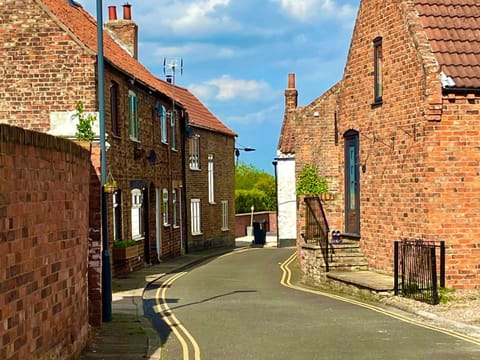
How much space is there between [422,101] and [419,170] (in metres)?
1.65

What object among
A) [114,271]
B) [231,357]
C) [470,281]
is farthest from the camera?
[114,271]

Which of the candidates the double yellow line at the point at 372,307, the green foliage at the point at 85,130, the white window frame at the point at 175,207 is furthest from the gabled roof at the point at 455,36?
the white window frame at the point at 175,207

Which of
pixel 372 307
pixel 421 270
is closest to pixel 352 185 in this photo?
pixel 421 270

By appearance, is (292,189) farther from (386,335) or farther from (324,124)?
(386,335)

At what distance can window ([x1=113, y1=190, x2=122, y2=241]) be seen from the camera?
25.2 m

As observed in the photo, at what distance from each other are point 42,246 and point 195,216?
30.9 meters

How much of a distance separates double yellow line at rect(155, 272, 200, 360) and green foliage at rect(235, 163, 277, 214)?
132 feet

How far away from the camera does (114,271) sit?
2428cm

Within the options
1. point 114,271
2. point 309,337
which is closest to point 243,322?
point 309,337

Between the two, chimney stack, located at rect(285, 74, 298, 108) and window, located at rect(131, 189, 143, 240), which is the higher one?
chimney stack, located at rect(285, 74, 298, 108)

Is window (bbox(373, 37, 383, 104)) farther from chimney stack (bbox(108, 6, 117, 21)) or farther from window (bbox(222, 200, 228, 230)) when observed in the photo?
window (bbox(222, 200, 228, 230))

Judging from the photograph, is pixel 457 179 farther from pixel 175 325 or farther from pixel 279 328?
pixel 175 325

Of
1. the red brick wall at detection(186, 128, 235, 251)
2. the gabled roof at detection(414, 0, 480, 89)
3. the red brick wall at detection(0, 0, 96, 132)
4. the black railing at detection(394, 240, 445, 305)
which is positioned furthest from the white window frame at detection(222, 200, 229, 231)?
the gabled roof at detection(414, 0, 480, 89)

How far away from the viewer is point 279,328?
558 inches
